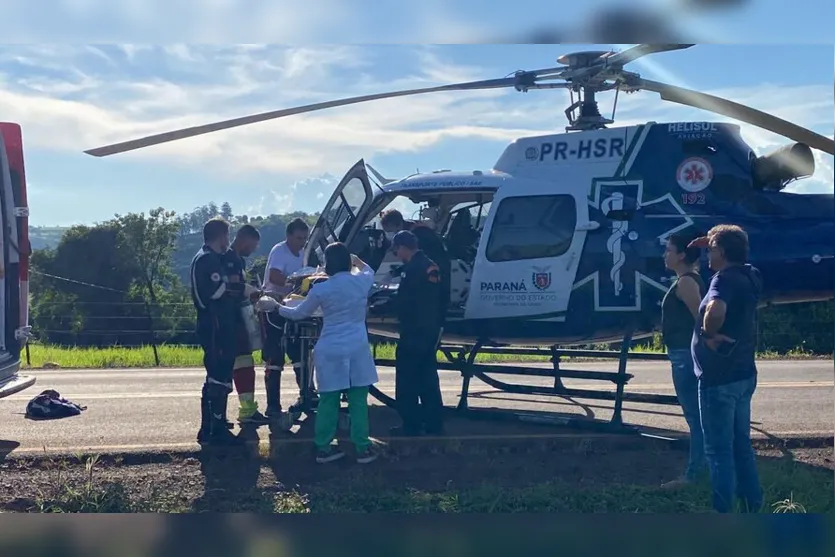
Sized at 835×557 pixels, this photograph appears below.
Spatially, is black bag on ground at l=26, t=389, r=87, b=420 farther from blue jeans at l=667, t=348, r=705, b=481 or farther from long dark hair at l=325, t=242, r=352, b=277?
blue jeans at l=667, t=348, r=705, b=481

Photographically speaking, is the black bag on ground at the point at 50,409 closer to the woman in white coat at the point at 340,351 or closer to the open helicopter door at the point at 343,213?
the open helicopter door at the point at 343,213

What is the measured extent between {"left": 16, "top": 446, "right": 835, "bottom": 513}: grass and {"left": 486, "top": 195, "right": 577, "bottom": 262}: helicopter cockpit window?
2818mm

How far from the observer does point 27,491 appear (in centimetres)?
599

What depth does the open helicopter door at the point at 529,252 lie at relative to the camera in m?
8.33

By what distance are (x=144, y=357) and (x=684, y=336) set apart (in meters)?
12.0

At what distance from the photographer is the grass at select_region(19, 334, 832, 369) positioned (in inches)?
588

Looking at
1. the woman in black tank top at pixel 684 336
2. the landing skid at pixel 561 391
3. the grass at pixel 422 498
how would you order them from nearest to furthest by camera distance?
the grass at pixel 422 498
the woman in black tank top at pixel 684 336
the landing skid at pixel 561 391

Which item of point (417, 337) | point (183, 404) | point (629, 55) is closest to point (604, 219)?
point (629, 55)

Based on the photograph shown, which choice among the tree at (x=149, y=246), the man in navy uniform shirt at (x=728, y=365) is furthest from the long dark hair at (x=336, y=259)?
the tree at (x=149, y=246)

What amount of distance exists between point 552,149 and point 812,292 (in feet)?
8.92

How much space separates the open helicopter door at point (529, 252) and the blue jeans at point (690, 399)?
209 centimetres

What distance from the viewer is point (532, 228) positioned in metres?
8.53

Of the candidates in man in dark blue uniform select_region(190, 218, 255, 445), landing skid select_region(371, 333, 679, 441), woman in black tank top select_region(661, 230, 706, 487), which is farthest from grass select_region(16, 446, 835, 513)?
landing skid select_region(371, 333, 679, 441)

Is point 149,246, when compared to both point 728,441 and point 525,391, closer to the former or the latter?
point 525,391
